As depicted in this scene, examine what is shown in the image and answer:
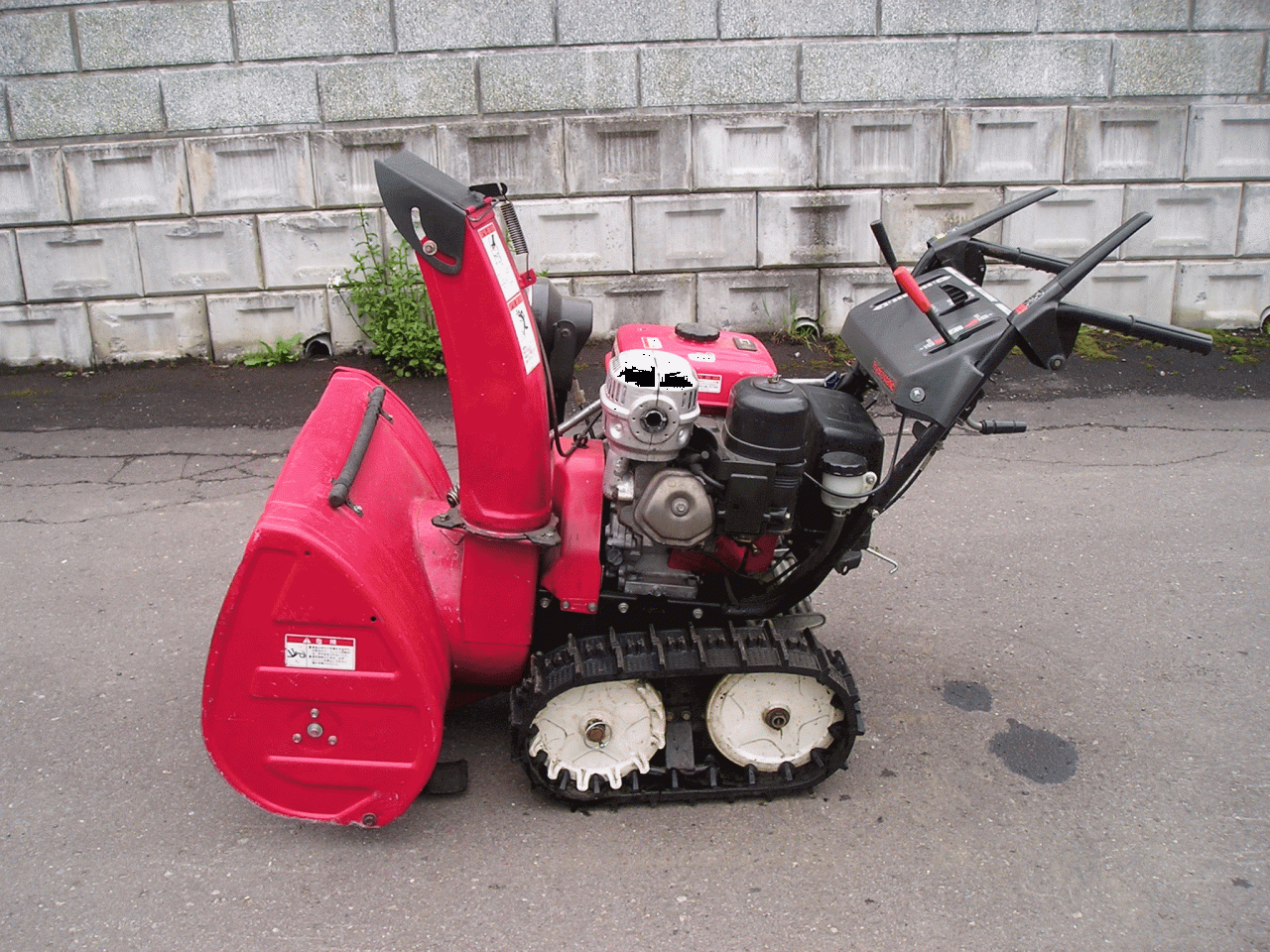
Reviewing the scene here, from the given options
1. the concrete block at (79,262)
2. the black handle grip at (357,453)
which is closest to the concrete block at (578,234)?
the concrete block at (79,262)

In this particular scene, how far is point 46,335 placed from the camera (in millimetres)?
6949

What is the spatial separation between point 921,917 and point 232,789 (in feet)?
6.58

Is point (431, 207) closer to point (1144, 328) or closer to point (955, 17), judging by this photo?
point (1144, 328)

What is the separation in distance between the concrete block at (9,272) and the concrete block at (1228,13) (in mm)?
7329

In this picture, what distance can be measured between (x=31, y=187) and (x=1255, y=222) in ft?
24.9

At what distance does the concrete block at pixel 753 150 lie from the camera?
6695 millimetres

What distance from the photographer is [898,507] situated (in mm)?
5273

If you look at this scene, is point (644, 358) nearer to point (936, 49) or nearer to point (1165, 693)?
point (1165, 693)

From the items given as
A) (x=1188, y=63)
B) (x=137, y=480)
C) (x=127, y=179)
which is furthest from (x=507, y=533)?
(x=1188, y=63)

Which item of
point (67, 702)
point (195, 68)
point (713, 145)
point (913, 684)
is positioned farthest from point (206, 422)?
point (913, 684)

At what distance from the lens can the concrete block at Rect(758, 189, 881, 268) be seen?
22.5 feet

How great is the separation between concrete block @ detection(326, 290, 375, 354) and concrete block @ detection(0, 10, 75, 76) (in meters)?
1.99

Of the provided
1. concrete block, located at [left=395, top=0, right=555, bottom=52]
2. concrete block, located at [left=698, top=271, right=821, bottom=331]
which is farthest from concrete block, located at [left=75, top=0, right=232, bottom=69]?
concrete block, located at [left=698, top=271, right=821, bottom=331]

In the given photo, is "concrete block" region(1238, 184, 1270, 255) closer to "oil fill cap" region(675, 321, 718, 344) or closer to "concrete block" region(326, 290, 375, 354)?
"oil fill cap" region(675, 321, 718, 344)
